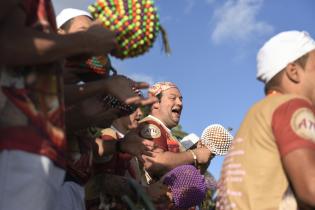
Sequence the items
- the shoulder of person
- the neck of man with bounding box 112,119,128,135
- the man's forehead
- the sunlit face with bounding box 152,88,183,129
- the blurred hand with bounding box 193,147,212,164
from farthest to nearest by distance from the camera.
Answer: the man's forehead < the sunlit face with bounding box 152,88,183,129 < the blurred hand with bounding box 193,147,212,164 < the neck of man with bounding box 112,119,128,135 < the shoulder of person

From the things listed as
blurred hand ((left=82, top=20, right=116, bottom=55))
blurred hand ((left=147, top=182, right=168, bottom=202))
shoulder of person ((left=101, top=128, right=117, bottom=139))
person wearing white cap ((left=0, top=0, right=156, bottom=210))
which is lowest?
blurred hand ((left=147, top=182, right=168, bottom=202))

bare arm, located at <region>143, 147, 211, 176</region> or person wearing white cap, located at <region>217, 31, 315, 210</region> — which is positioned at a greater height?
person wearing white cap, located at <region>217, 31, 315, 210</region>

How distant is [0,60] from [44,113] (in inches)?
11.1

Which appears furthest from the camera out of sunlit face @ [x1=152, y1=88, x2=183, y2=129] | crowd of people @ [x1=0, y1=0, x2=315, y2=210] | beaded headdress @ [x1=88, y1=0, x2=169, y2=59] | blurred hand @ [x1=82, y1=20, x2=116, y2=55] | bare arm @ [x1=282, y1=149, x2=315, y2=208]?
sunlit face @ [x1=152, y1=88, x2=183, y2=129]

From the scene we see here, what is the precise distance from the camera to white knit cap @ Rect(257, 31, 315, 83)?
2.91 m

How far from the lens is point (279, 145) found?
2500mm

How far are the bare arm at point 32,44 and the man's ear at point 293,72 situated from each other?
1.23m

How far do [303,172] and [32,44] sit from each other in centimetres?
136

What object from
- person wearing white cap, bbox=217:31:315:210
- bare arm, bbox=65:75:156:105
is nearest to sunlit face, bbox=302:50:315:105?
person wearing white cap, bbox=217:31:315:210

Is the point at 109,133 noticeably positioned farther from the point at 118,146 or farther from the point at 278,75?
the point at 278,75

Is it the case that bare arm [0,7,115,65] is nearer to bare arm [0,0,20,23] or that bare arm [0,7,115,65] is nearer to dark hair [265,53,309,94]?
bare arm [0,0,20,23]

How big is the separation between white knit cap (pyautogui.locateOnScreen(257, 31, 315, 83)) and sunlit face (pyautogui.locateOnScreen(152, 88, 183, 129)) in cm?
240

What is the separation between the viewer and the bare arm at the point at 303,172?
7.66ft

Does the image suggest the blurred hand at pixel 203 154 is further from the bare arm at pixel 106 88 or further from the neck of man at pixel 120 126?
the bare arm at pixel 106 88
